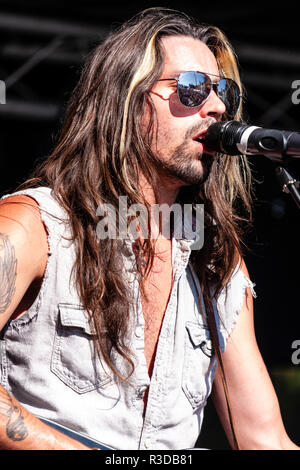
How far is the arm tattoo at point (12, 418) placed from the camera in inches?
65.9

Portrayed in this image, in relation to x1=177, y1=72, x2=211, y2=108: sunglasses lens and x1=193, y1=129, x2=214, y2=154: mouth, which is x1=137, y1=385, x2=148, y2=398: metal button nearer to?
x1=193, y1=129, x2=214, y2=154: mouth

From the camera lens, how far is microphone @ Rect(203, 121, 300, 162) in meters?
1.67

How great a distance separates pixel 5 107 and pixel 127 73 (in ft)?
11.9

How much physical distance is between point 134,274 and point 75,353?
329 millimetres

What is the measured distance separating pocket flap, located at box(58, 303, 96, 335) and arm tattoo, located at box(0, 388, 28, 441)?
30 cm

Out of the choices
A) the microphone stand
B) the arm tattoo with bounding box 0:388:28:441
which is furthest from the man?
the microphone stand

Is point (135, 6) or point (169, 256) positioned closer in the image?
point (169, 256)

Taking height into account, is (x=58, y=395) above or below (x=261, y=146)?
below

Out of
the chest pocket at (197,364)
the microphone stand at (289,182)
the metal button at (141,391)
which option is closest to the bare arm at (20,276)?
the metal button at (141,391)
